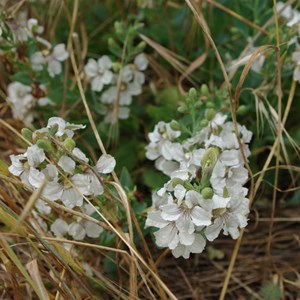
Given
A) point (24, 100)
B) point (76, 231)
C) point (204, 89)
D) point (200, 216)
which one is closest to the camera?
point (200, 216)

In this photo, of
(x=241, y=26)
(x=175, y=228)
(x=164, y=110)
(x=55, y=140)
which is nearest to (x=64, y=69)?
(x=164, y=110)

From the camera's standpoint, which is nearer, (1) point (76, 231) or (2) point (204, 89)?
(1) point (76, 231)

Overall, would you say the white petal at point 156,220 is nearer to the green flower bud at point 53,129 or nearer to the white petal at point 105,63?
the green flower bud at point 53,129

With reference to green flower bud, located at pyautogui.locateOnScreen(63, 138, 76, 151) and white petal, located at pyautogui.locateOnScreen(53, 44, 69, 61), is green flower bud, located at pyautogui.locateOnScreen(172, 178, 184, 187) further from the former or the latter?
white petal, located at pyautogui.locateOnScreen(53, 44, 69, 61)

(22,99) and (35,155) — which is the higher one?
(35,155)

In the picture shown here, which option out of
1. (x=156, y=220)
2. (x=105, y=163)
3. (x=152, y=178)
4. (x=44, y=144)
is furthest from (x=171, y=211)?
(x=152, y=178)

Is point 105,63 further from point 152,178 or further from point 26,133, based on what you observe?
point 26,133

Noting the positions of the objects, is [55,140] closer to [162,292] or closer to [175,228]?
[175,228]
